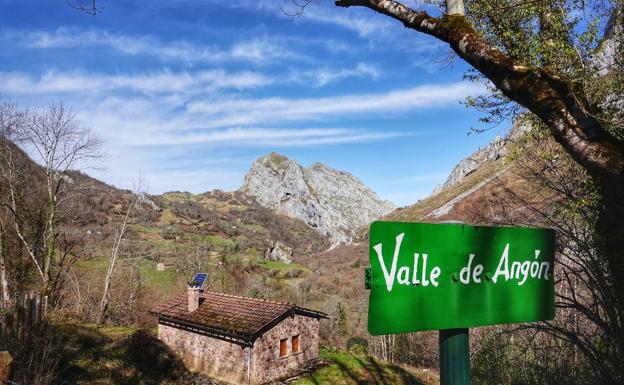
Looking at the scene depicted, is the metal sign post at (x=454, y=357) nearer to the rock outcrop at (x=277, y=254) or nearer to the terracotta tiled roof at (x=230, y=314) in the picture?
the terracotta tiled roof at (x=230, y=314)

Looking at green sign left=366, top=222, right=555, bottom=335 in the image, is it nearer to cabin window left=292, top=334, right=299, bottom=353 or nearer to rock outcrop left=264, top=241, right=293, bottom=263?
cabin window left=292, top=334, right=299, bottom=353

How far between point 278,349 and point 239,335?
2.40 meters

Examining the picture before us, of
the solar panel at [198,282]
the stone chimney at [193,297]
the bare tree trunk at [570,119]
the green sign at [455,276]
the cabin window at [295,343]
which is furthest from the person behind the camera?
the solar panel at [198,282]

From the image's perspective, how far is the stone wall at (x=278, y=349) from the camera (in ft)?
62.2

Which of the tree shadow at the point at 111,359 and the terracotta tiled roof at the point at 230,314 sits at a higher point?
the terracotta tiled roof at the point at 230,314

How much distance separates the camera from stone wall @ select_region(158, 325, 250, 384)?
1900 centimetres

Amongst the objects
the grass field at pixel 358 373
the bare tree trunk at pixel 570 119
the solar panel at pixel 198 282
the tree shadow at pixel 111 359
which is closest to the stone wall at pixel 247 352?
the grass field at pixel 358 373

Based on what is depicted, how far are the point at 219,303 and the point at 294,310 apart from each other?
16.0ft

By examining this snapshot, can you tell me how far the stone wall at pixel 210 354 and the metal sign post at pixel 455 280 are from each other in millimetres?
18844

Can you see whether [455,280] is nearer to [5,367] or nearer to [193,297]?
[5,367]

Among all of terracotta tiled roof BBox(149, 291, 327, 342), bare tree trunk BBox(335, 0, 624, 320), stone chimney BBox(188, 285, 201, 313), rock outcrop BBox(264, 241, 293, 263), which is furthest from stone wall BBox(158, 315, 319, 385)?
rock outcrop BBox(264, 241, 293, 263)

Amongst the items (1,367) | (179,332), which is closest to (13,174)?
(179,332)

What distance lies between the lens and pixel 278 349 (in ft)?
66.4

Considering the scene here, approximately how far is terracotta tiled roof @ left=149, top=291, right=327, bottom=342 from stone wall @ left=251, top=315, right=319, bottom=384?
17.1 inches
